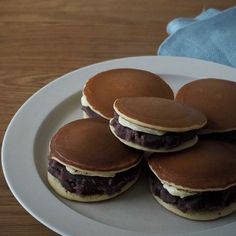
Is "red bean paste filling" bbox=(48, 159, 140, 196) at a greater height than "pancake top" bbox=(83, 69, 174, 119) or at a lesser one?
lesser

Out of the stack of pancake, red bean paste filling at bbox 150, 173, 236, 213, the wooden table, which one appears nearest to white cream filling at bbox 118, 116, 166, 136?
the stack of pancake

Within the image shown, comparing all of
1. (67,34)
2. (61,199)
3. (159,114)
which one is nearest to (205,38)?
(67,34)

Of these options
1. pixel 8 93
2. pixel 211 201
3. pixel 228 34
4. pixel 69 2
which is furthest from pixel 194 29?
pixel 211 201

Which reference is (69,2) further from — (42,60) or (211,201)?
(211,201)

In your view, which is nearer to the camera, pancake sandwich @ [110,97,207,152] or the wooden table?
pancake sandwich @ [110,97,207,152]

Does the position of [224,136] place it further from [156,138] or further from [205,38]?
[205,38]

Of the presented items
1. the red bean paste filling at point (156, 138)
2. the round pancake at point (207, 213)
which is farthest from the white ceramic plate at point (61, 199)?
the red bean paste filling at point (156, 138)

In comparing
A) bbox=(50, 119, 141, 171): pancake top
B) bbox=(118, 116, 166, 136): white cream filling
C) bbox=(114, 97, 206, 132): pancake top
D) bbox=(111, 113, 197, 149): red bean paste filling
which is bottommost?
bbox=(50, 119, 141, 171): pancake top

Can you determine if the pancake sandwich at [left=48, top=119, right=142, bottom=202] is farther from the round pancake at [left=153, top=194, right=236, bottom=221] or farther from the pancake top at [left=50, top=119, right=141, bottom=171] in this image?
the round pancake at [left=153, top=194, right=236, bottom=221]
